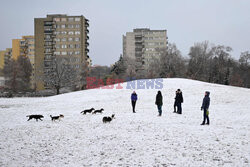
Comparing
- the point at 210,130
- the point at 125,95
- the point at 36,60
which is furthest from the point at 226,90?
the point at 36,60

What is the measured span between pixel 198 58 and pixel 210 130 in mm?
71208

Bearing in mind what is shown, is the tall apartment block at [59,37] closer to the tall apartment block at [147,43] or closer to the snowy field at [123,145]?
the tall apartment block at [147,43]

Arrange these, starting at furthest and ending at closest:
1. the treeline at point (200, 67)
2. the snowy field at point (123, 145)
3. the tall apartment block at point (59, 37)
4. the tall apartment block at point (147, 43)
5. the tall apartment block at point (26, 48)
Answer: the tall apartment block at point (147, 43), the tall apartment block at point (26, 48), the tall apartment block at point (59, 37), the treeline at point (200, 67), the snowy field at point (123, 145)

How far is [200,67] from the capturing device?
75188 mm

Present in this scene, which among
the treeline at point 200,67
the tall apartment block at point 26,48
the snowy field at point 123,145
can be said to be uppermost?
the tall apartment block at point 26,48

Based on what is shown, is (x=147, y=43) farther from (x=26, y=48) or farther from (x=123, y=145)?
(x=123, y=145)

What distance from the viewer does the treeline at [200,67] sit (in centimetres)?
6781

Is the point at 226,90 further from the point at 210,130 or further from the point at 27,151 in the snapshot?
the point at 27,151

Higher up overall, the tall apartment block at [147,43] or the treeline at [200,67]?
the tall apartment block at [147,43]

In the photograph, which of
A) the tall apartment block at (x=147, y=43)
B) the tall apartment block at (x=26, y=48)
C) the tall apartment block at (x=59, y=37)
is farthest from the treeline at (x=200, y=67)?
the tall apartment block at (x=26, y=48)

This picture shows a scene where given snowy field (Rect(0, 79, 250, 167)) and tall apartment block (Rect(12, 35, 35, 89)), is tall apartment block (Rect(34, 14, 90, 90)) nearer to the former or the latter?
tall apartment block (Rect(12, 35, 35, 89))

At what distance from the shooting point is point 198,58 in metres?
78.7

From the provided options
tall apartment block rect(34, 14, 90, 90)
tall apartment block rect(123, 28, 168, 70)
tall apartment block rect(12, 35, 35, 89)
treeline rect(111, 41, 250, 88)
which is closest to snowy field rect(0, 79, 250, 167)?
treeline rect(111, 41, 250, 88)

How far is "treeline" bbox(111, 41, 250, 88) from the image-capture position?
222ft
